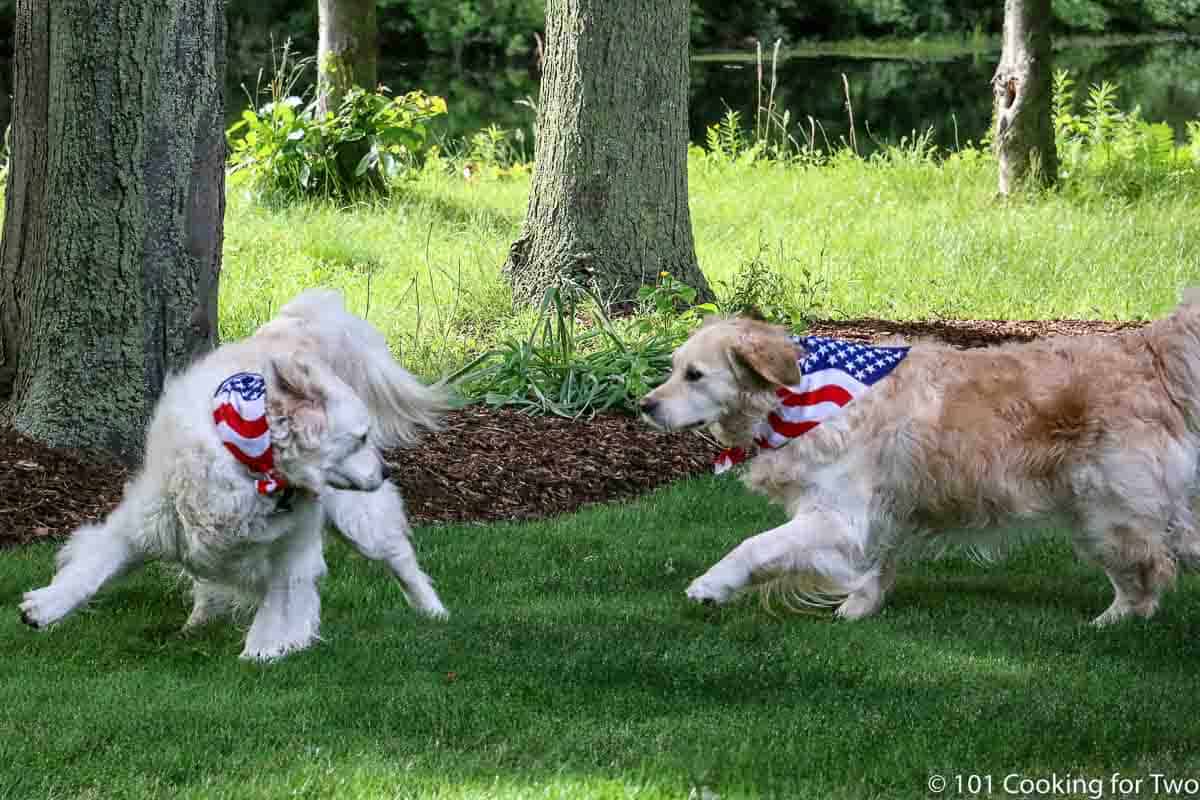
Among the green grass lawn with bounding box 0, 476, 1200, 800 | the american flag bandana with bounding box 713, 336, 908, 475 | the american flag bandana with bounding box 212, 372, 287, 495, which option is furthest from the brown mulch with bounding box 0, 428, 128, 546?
the american flag bandana with bounding box 713, 336, 908, 475

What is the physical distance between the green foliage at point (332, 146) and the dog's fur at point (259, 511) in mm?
9080

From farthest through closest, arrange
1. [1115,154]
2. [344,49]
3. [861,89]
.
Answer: [861,89] < [1115,154] < [344,49]

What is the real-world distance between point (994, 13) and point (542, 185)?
3697 centimetres

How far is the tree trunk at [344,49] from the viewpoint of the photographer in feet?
50.6

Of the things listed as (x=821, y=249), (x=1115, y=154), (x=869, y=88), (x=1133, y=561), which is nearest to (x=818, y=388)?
(x=1133, y=561)

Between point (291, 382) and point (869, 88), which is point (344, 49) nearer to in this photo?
point (291, 382)

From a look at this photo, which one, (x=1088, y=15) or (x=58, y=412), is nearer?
(x=58, y=412)

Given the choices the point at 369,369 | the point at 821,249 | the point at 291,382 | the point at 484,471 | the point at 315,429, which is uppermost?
the point at 291,382

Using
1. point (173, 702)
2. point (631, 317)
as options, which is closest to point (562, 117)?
point (631, 317)

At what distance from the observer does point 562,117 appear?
1033 centimetres

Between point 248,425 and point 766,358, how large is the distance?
6.38ft

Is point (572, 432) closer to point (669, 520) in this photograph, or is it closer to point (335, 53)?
point (669, 520)

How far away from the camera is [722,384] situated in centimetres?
585

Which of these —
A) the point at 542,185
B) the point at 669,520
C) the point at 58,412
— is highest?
the point at 542,185
